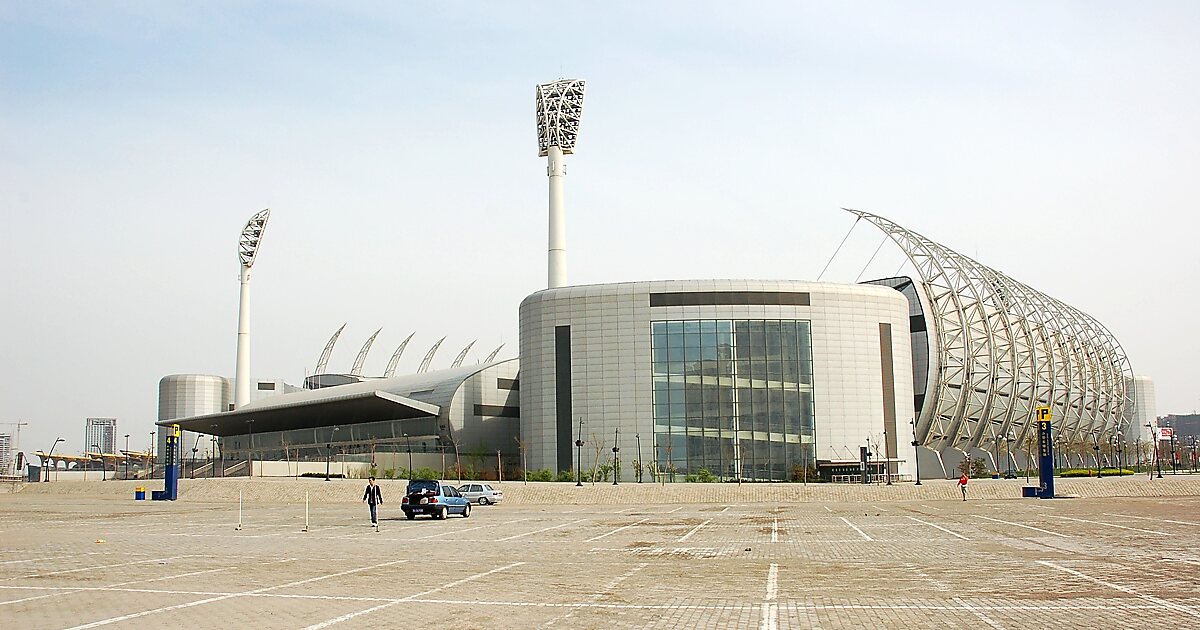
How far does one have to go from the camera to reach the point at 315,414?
123 m

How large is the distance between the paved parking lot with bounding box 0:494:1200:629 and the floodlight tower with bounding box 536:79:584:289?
7765 centimetres

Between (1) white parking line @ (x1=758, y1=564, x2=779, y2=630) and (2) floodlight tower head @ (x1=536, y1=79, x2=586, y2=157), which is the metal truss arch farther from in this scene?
(1) white parking line @ (x1=758, y1=564, x2=779, y2=630)

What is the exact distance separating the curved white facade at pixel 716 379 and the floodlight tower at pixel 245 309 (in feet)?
181

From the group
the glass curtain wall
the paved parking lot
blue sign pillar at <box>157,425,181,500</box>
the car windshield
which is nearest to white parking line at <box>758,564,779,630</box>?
the paved parking lot

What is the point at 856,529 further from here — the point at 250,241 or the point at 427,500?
the point at 250,241

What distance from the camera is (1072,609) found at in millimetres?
14961

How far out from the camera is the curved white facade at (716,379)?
3765 inches

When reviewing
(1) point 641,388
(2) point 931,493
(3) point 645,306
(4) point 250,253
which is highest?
(4) point 250,253

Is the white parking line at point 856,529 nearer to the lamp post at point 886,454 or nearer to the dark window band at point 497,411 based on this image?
the lamp post at point 886,454

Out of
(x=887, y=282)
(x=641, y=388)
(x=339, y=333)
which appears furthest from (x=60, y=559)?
(x=339, y=333)

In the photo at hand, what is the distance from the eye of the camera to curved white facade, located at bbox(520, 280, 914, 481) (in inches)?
3765

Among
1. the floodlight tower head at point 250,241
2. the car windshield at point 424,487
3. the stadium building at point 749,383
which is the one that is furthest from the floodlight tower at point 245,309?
the car windshield at point 424,487

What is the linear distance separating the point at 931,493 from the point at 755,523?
31.1m

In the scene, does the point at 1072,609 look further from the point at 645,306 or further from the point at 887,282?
the point at 887,282
